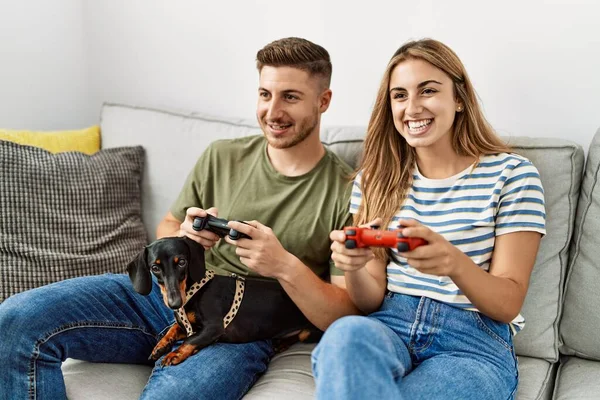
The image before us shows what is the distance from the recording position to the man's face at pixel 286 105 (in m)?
1.75

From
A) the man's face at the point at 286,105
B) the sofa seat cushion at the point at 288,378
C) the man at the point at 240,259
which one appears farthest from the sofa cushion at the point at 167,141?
the sofa seat cushion at the point at 288,378

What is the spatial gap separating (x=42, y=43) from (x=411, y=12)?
1.40m

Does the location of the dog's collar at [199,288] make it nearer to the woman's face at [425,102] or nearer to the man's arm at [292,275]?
the man's arm at [292,275]

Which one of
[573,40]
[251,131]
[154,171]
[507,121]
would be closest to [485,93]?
[507,121]

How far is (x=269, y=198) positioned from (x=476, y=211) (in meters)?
0.57

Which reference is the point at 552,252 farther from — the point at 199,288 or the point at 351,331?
the point at 199,288

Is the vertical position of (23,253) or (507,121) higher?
(507,121)

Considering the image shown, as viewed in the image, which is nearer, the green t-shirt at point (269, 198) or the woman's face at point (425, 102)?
the woman's face at point (425, 102)

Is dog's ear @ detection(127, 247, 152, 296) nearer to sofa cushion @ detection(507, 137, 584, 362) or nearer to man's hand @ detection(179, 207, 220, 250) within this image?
man's hand @ detection(179, 207, 220, 250)

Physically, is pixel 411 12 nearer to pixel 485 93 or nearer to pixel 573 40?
pixel 485 93

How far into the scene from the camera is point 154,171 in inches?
86.4

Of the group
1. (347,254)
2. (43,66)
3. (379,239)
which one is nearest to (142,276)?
(347,254)

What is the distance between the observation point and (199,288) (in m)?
1.58

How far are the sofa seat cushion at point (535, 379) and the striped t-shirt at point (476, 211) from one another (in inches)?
5.9
